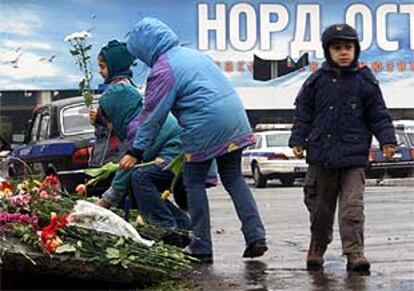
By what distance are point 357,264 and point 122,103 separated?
6.97ft

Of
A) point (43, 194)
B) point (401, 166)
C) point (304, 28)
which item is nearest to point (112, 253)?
point (43, 194)

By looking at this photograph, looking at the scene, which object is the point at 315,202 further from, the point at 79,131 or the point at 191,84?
the point at 79,131

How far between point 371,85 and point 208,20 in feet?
140

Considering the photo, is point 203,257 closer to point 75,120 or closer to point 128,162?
point 128,162

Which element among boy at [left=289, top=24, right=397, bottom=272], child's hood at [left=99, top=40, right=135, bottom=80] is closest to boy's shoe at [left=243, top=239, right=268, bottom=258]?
boy at [left=289, top=24, right=397, bottom=272]

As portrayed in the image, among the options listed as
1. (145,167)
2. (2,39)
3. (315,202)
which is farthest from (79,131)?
(2,39)

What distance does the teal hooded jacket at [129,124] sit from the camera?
23.9 ft

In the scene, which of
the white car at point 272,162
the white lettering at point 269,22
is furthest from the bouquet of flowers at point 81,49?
the white lettering at point 269,22

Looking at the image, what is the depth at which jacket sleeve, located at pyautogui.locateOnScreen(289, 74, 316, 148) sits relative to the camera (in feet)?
21.5

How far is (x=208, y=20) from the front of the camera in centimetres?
4881

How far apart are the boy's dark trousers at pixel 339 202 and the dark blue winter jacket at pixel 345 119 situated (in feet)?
0.39

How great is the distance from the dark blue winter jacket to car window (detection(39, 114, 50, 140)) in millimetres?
7801

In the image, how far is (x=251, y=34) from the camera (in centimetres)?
4859

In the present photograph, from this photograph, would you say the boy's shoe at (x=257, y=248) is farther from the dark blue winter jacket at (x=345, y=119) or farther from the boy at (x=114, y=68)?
the boy at (x=114, y=68)
